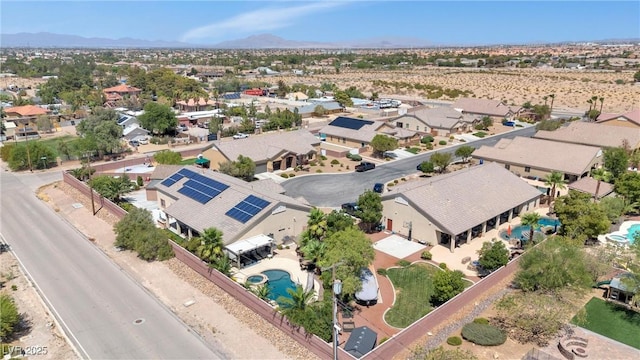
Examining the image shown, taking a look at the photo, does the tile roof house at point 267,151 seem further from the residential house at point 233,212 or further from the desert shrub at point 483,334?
the desert shrub at point 483,334

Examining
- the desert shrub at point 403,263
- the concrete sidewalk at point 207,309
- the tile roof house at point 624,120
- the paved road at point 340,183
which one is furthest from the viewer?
the tile roof house at point 624,120

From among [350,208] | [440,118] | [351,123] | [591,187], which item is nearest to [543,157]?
[591,187]

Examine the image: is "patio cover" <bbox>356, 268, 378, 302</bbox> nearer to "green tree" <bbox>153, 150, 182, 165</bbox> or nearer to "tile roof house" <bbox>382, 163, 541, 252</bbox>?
"tile roof house" <bbox>382, 163, 541, 252</bbox>

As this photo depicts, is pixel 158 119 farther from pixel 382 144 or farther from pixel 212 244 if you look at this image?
pixel 212 244

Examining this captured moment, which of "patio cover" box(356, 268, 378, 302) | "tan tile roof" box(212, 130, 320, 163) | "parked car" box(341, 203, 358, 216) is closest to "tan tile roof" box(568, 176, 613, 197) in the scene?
"parked car" box(341, 203, 358, 216)

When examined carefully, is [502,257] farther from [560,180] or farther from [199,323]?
[199,323]

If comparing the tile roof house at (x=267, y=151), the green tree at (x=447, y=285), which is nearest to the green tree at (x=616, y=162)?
the green tree at (x=447, y=285)
